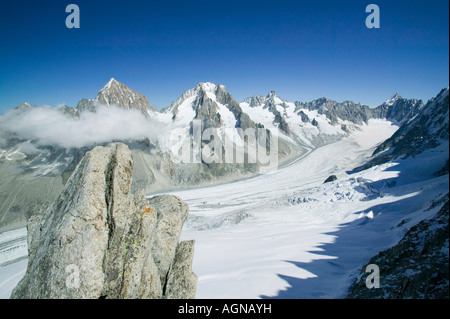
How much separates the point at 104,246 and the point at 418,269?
13036 mm

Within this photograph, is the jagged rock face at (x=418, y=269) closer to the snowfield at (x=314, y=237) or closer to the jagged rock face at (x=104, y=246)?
the snowfield at (x=314, y=237)

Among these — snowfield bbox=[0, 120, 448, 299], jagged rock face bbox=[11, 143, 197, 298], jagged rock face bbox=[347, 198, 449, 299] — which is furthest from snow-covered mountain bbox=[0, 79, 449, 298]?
jagged rock face bbox=[11, 143, 197, 298]

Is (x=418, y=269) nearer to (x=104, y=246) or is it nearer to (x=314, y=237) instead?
(x=104, y=246)

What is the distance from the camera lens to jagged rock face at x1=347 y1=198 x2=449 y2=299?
7671mm

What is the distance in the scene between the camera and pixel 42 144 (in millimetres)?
170125

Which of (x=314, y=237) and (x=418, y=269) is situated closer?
(x=418, y=269)

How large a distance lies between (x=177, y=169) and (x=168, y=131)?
1864 inches

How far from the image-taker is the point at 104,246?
930 centimetres

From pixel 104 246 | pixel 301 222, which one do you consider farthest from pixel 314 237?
pixel 104 246

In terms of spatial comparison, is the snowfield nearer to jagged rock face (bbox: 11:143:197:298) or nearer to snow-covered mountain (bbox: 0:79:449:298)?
snow-covered mountain (bbox: 0:79:449:298)

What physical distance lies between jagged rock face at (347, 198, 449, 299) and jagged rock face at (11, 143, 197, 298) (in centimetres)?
911

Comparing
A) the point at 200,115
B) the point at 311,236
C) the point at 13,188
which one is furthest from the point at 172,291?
the point at 200,115

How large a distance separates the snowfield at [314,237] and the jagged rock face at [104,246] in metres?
3.79
